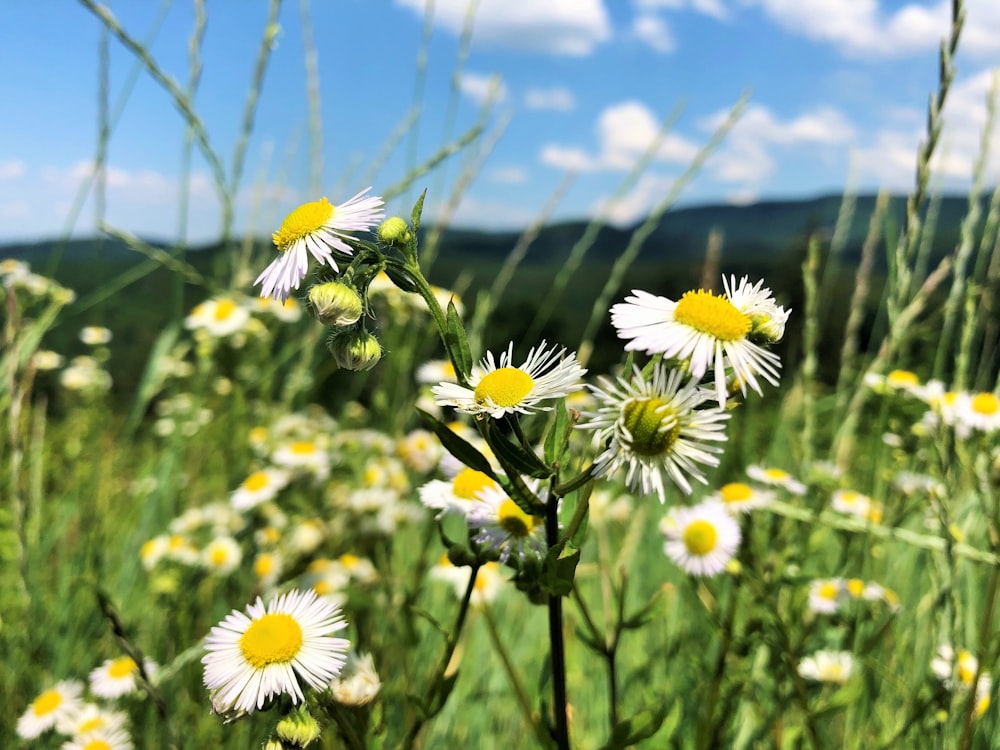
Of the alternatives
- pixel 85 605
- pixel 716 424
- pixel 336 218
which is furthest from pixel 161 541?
pixel 716 424

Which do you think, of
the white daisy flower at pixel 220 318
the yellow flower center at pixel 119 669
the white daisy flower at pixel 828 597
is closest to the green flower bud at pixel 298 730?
the yellow flower center at pixel 119 669

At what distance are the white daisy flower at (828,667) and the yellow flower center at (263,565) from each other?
93 centimetres

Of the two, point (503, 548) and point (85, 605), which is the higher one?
point (503, 548)

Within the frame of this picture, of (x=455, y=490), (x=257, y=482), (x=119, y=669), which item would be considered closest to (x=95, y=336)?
(x=257, y=482)

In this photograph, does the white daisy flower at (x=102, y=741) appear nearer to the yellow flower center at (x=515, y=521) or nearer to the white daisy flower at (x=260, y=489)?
the white daisy flower at (x=260, y=489)

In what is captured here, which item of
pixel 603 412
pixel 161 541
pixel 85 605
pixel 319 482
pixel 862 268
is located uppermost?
pixel 862 268

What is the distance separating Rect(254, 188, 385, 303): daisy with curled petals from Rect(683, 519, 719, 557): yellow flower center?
745mm

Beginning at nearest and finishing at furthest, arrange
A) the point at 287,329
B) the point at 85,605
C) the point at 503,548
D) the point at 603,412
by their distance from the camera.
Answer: the point at 603,412, the point at 503,548, the point at 85,605, the point at 287,329

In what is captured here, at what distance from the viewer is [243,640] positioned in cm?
50

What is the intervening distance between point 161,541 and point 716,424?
1.36 metres

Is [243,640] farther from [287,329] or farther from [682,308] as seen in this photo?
[287,329]

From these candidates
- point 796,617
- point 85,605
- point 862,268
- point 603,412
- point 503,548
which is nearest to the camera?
point 603,412

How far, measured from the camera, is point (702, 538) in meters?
1.03

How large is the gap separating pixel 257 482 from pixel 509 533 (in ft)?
3.51
